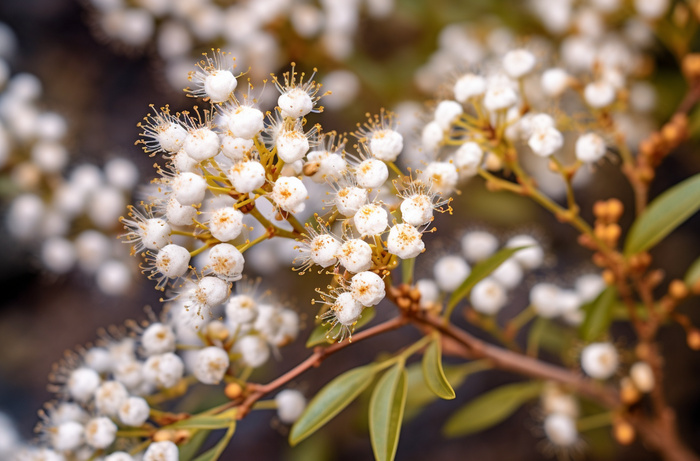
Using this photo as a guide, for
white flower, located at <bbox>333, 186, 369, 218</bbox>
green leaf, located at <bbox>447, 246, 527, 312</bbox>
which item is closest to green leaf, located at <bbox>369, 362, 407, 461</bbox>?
green leaf, located at <bbox>447, 246, 527, 312</bbox>

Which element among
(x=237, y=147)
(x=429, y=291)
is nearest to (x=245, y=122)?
(x=237, y=147)

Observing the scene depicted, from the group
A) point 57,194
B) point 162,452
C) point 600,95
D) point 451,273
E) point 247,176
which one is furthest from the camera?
point 57,194

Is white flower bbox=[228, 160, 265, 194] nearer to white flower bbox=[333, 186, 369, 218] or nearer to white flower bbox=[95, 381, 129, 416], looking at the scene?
white flower bbox=[333, 186, 369, 218]

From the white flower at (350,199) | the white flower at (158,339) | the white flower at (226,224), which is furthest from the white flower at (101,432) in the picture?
the white flower at (350,199)

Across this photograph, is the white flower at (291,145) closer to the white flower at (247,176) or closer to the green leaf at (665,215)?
the white flower at (247,176)

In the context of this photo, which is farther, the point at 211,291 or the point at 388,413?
the point at 388,413

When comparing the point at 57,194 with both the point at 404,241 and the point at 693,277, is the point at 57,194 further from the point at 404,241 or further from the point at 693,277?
the point at 693,277
